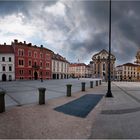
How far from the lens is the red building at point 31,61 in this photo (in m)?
51.6

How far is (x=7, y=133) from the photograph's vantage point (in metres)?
4.84

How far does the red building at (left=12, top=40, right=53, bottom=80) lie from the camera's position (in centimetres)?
5162

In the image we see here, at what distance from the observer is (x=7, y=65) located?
163 feet

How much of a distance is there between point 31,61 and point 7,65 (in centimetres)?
905

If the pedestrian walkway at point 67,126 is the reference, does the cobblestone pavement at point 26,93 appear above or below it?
below

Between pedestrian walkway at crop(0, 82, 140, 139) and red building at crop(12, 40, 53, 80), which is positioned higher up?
red building at crop(12, 40, 53, 80)

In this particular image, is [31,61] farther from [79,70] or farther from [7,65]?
[79,70]

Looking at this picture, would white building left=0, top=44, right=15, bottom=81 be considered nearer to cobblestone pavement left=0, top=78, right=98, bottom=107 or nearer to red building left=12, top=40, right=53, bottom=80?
red building left=12, top=40, right=53, bottom=80

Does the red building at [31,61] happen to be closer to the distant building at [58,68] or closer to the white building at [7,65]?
the white building at [7,65]

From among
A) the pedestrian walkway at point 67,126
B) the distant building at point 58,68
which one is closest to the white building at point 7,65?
the distant building at point 58,68

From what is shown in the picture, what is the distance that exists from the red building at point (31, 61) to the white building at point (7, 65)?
1.29 m

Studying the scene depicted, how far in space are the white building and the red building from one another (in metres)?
1.29

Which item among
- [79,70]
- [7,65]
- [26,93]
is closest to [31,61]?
[7,65]

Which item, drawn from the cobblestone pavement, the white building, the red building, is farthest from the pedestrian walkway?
the red building
